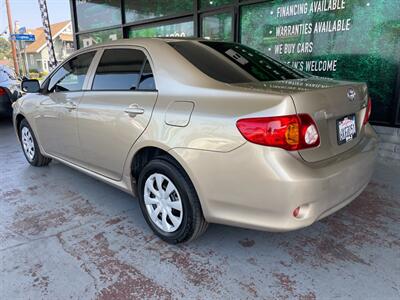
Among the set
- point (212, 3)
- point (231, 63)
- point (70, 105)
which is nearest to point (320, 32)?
point (212, 3)

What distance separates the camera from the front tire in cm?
241

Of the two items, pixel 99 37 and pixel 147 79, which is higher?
pixel 99 37

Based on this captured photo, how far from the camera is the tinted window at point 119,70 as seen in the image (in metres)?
2.86

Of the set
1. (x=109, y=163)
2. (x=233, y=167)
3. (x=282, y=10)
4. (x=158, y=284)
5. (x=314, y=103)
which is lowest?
(x=158, y=284)

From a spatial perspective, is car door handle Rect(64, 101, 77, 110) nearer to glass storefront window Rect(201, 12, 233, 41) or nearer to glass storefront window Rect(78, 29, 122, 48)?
glass storefront window Rect(201, 12, 233, 41)

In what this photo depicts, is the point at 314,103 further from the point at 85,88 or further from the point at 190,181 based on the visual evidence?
the point at 85,88

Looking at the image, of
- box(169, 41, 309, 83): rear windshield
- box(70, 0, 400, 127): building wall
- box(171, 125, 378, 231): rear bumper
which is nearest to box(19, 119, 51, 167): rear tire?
box(169, 41, 309, 83): rear windshield

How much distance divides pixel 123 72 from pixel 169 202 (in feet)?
4.03

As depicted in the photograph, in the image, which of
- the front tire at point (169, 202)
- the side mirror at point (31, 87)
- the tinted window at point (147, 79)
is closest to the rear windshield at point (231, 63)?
the tinted window at point (147, 79)

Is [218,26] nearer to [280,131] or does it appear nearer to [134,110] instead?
[134,110]

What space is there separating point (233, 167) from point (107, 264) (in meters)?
1.18

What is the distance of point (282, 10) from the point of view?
5.44m

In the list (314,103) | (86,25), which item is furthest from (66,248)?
(86,25)

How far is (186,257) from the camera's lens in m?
2.53
